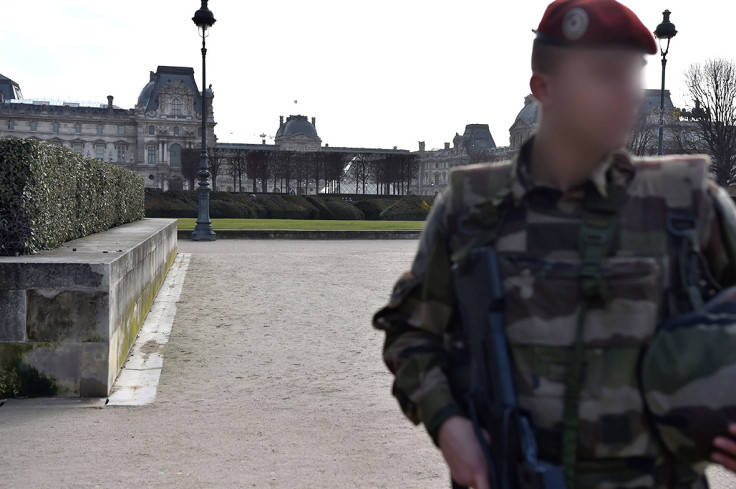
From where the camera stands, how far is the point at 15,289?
15.6 feet

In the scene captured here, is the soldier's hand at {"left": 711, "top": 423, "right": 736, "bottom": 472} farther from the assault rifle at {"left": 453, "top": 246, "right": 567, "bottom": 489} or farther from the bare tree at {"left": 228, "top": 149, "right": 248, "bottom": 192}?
the bare tree at {"left": 228, "top": 149, "right": 248, "bottom": 192}

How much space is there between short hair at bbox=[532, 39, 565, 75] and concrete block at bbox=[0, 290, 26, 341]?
4132mm

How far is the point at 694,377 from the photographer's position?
47.5 inches

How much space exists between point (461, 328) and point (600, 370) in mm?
279

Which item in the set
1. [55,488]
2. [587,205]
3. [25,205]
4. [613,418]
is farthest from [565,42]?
[25,205]

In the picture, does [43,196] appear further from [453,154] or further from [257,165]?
[453,154]

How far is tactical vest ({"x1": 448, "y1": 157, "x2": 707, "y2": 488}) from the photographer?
1.30m

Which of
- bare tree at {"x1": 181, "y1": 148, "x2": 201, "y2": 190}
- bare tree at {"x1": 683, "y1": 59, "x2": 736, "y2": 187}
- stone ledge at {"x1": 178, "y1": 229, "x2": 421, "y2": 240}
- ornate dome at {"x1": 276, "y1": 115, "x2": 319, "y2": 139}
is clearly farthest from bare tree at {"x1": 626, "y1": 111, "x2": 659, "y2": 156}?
ornate dome at {"x1": 276, "y1": 115, "x2": 319, "y2": 139}

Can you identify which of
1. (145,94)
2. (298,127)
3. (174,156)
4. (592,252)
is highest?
(145,94)

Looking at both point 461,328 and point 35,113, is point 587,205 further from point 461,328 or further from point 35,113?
point 35,113

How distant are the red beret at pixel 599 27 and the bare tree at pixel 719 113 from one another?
128 ft

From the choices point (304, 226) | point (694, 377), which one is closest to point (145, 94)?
point (304, 226)

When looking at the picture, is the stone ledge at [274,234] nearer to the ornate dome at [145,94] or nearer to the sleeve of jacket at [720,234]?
the sleeve of jacket at [720,234]

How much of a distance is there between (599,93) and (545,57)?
12cm
